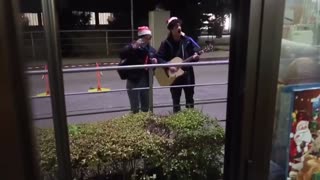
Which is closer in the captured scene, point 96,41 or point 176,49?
point 176,49

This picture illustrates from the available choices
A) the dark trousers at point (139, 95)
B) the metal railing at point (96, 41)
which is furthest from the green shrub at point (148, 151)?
the metal railing at point (96, 41)

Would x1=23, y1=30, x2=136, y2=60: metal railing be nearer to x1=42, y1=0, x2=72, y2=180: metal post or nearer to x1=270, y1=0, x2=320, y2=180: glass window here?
x1=42, y1=0, x2=72, y2=180: metal post

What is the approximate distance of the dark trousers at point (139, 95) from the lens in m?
4.62

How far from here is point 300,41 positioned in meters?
1.35

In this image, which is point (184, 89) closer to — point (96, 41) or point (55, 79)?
point (55, 79)

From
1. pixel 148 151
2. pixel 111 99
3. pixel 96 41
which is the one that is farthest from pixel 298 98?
pixel 96 41

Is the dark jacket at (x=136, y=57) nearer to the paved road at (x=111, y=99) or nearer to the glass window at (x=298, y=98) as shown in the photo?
the paved road at (x=111, y=99)

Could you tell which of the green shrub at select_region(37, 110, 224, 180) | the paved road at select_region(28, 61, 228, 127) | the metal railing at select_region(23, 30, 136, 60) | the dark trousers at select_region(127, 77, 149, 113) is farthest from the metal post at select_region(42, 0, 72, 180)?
the metal railing at select_region(23, 30, 136, 60)

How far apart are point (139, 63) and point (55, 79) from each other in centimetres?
285

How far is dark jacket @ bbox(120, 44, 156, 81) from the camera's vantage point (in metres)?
4.50

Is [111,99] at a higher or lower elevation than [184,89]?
lower

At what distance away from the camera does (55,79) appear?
1.71m

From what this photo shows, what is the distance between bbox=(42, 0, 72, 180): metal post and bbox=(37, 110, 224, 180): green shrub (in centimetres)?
95

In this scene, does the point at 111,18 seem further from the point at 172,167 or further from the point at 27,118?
the point at 27,118
